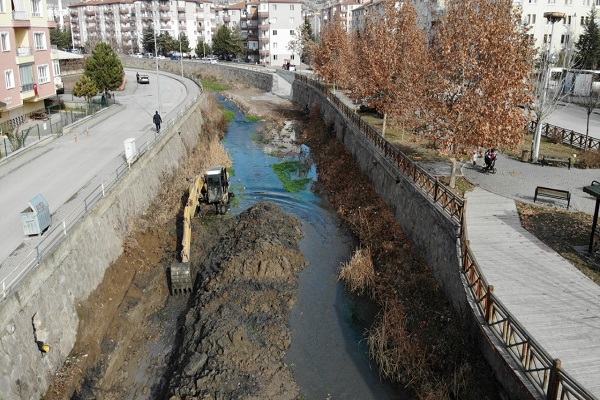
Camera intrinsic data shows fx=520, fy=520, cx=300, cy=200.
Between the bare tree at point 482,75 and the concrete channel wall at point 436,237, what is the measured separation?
324cm

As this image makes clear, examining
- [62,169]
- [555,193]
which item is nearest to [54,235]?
[62,169]

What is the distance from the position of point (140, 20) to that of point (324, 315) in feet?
420

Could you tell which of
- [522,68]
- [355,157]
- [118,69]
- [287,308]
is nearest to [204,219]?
[287,308]

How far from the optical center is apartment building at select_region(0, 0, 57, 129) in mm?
34188

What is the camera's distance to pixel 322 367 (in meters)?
15.5

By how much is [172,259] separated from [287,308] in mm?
5866

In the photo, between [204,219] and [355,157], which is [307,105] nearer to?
[355,157]

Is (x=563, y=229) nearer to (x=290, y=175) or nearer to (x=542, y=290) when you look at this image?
(x=542, y=290)

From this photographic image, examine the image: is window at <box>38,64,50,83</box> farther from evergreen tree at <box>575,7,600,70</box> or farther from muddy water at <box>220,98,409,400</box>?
evergreen tree at <box>575,7,600,70</box>

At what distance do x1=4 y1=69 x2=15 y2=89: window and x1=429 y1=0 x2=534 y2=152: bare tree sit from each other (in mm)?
28028

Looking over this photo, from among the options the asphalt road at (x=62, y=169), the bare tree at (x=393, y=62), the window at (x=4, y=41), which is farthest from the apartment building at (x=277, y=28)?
the window at (x=4, y=41)

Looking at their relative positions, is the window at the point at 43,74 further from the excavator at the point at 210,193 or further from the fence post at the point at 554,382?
the fence post at the point at 554,382

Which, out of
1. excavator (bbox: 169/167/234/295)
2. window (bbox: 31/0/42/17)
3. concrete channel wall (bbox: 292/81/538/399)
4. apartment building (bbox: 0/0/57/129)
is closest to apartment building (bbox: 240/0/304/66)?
apartment building (bbox: 0/0/57/129)

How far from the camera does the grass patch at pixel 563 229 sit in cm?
1605
